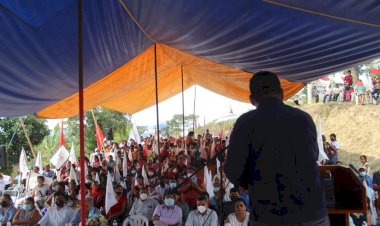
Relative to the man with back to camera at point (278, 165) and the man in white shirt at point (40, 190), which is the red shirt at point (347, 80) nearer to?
the man in white shirt at point (40, 190)

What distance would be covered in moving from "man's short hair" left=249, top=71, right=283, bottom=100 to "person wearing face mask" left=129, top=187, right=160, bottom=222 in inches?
204

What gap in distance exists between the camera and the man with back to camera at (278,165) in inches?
61.5

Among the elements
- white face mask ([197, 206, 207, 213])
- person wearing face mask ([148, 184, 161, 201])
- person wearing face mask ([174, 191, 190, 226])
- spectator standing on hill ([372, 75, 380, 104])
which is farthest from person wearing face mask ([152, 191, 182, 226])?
spectator standing on hill ([372, 75, 380, 104])

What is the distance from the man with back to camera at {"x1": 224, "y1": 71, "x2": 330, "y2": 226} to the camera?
1562 mm

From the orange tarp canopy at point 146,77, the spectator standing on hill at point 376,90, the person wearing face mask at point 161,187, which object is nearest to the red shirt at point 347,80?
the spectator standing on hill at point 376,90

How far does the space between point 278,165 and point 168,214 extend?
15.5 feet

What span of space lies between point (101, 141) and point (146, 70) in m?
5.13

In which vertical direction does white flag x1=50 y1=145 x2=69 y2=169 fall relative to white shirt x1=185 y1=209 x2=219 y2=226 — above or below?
above

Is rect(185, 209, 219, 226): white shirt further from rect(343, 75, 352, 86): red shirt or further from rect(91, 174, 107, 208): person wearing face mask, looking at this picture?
rect(343, 75, 352, 86): red shirt

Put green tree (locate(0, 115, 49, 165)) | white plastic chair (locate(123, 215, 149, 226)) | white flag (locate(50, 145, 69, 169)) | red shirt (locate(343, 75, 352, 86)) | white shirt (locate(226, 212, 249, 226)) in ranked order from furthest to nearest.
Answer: green tree (locate(0, 115, 49, 165))
red shirt (locate(343, 75, 352, 86))
white flag (locate(50, 145, 69, 169))
white plastic chair (locate(123, 215, 149, 226))
white shirt (locate(226, 212, 249, 226))

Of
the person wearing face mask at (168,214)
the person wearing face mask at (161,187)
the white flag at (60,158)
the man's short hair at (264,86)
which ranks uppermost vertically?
the man's short hair at (264,86)

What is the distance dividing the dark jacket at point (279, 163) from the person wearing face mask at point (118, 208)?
5534mm

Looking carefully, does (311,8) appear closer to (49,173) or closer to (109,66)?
(109,66)

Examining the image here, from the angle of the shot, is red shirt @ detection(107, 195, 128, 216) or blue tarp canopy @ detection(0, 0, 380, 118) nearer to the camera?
blue tarp canopy @ detection(0, 0, 380, 118)
